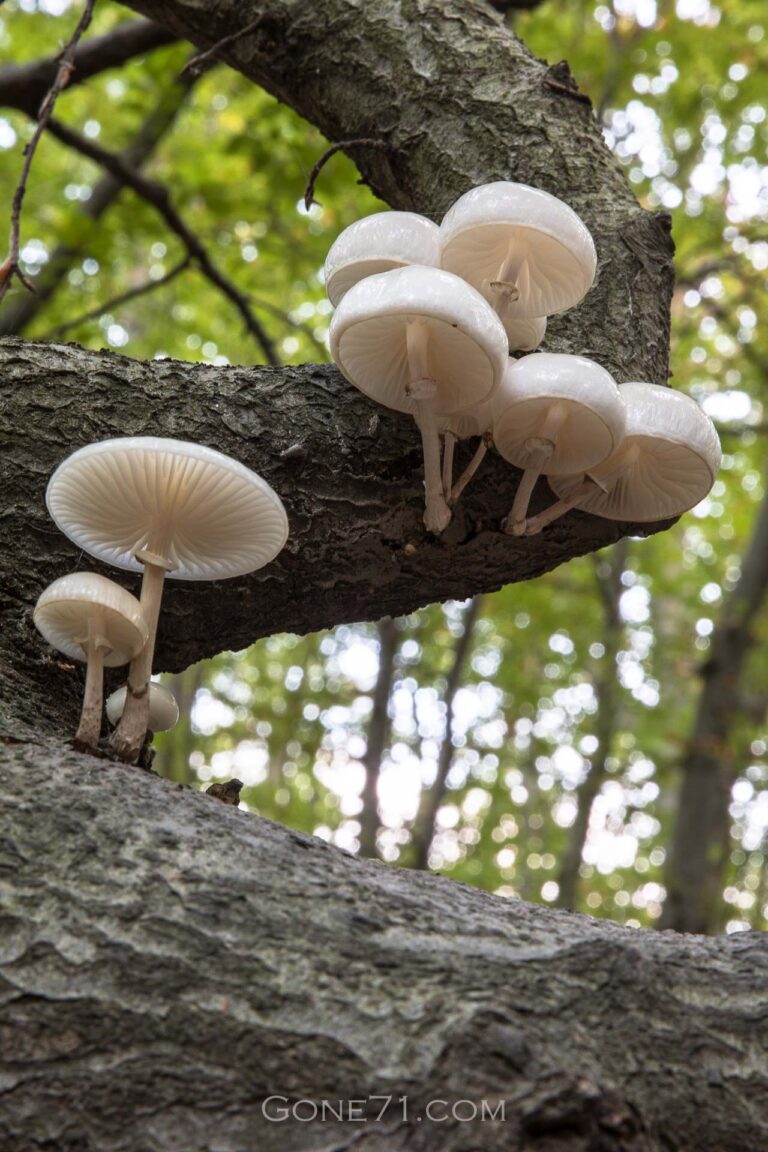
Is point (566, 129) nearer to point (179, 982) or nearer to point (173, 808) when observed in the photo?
point (173, 808)

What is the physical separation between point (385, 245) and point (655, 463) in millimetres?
811

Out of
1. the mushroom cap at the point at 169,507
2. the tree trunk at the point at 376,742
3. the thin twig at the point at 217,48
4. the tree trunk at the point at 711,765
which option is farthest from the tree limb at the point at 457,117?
the tree trunk at the point at 711,765

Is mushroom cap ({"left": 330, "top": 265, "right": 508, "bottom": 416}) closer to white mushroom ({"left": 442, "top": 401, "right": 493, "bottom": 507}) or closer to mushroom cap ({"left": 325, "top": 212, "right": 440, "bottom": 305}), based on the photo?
white mushroom ({"left": 442, "top": 401, "right": 493, "bottom": 507})

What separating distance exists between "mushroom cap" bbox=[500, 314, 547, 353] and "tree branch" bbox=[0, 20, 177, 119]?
2917 mm

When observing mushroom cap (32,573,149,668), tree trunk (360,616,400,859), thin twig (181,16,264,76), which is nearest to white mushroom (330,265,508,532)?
mushroom cap (32,573,149,668)

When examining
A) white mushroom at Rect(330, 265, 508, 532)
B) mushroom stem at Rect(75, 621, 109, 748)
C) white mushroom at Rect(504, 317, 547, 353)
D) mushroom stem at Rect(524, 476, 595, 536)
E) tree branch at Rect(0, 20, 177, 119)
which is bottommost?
mushroom stem at Rect(75, 621, 109, 748)

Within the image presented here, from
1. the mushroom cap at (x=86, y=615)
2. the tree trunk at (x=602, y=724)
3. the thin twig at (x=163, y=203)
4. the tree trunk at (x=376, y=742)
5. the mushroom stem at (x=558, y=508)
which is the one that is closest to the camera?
the mushroom cap at (x=86, y=615)

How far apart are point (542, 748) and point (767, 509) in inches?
183

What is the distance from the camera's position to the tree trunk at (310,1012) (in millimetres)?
1190

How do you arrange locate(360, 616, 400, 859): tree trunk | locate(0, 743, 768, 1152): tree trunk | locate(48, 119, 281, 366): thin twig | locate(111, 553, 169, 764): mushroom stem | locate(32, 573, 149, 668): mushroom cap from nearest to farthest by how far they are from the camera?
locate(0, 743, 768, 1152): tree trunk < locate(32, 573, 149, 668): mushroom cap < locate(111, 553, 169, 764): mushroom stem < locate(48, 119, 281, 366): thin twig < locate(360, 616, 400, 859): tree trunk

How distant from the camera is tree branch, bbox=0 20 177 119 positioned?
169 inches

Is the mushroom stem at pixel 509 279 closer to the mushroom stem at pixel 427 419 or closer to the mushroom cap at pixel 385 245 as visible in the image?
the mushroom cap at pixel 385 245

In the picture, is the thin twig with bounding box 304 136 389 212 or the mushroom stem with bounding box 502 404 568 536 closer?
the mushroom stem with bounding box 502 404 568 536

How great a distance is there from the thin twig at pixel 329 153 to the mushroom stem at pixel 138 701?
1.23 metres
